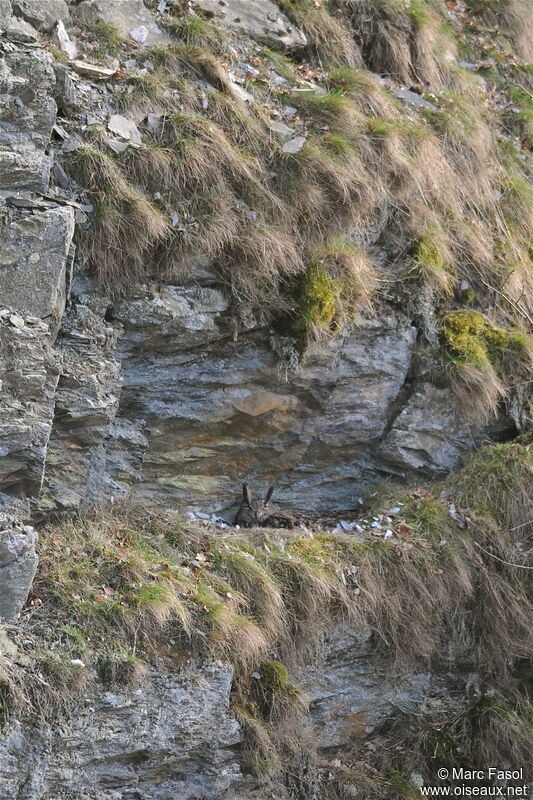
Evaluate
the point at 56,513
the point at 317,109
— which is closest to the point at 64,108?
the point at 317,109

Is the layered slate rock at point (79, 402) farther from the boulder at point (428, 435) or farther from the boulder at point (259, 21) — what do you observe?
the boulder at point (259, 21)

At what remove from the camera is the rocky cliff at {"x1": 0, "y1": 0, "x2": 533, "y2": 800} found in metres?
4.86

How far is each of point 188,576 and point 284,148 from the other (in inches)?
123

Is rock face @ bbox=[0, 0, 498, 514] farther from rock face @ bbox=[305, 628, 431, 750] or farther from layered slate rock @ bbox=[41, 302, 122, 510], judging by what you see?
rock face @ bbox=[305, 628, 431, 750]

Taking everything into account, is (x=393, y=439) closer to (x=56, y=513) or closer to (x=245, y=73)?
(x=56, y=513)

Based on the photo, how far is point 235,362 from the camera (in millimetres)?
6043

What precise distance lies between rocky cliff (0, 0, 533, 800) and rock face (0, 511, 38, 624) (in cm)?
1

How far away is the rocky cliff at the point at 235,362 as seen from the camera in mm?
4863

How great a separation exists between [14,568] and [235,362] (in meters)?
2.16

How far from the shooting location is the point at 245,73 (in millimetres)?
6723

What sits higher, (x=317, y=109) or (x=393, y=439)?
(x=317, y=109)

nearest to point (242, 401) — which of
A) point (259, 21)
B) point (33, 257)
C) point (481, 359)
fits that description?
point (33, 257)

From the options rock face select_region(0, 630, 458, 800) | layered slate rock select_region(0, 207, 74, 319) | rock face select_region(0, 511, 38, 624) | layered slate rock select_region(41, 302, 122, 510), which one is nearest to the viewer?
rock face select_region(0, 630, 458, 800)

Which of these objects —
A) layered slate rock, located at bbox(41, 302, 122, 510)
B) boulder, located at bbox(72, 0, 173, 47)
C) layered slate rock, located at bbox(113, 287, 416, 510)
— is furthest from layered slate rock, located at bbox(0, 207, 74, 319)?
boulder, located at bbox(72, 0, 173, 47)
